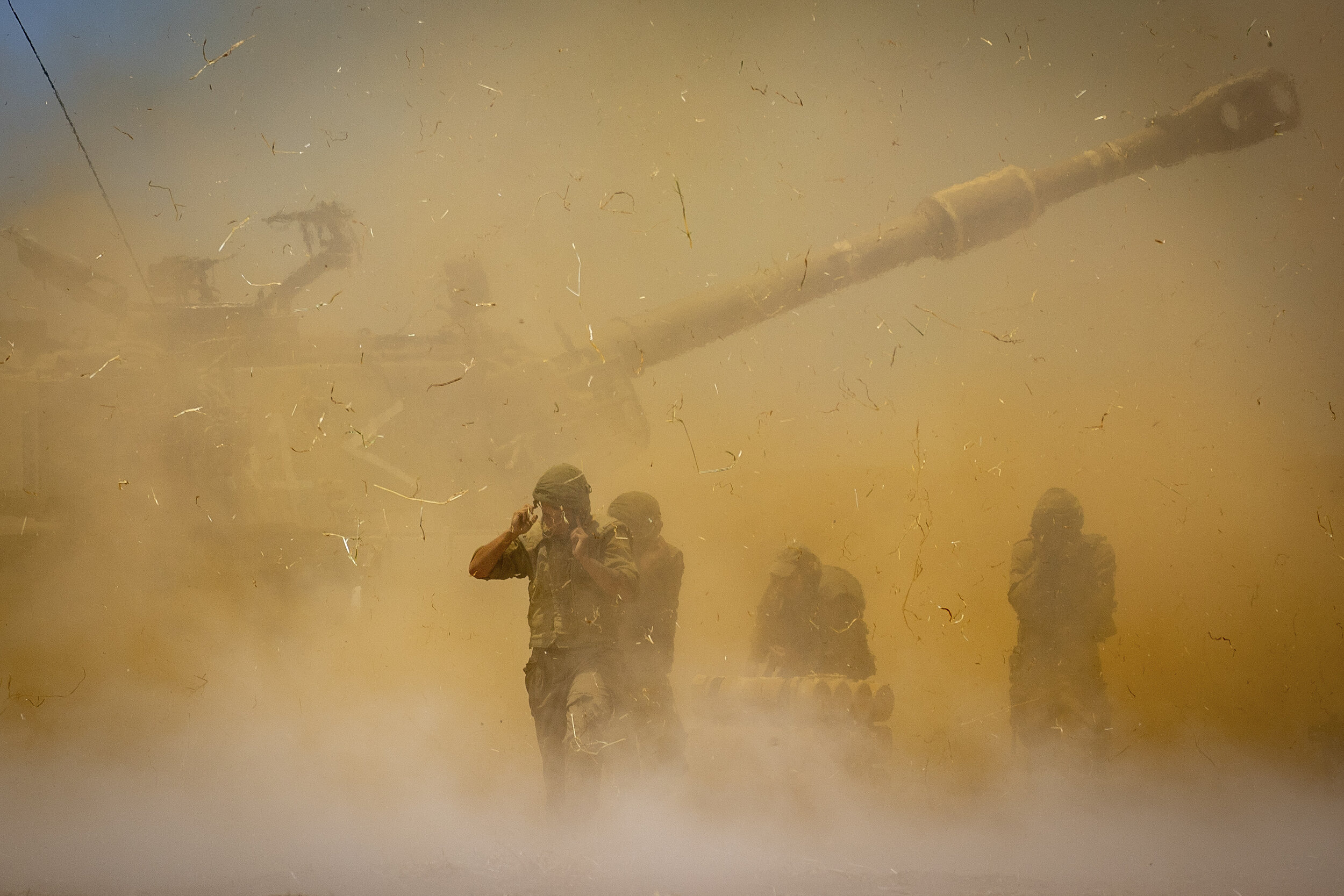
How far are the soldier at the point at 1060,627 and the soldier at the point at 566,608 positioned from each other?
1.66 metres

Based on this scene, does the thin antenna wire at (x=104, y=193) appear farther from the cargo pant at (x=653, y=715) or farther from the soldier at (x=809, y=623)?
the soldier at (x=809, y=623)

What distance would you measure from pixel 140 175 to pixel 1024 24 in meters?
3.89

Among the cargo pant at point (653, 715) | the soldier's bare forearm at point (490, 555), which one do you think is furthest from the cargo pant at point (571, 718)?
the soldier's bare forearm at point (490, 555)

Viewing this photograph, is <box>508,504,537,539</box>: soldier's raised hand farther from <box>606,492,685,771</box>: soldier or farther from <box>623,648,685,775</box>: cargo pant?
<box>623,648,685,775</box>: cargo pant

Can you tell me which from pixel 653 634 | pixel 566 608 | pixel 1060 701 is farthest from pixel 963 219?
pixel 566 608

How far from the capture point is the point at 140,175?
13.6 feet

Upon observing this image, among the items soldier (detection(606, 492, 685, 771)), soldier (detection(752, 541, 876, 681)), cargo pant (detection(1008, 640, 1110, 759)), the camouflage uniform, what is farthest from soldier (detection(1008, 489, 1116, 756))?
the camouflage uniform

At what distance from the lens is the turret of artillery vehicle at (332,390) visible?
384cm

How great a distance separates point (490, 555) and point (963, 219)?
2.34 meters

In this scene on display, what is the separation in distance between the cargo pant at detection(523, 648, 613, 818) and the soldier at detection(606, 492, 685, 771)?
235 mm

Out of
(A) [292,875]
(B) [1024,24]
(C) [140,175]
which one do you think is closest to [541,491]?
(A) [292,875]

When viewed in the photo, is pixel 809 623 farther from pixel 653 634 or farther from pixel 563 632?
pixel 563 632

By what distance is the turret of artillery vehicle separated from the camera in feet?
12.6

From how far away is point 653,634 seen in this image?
3.82 meters
